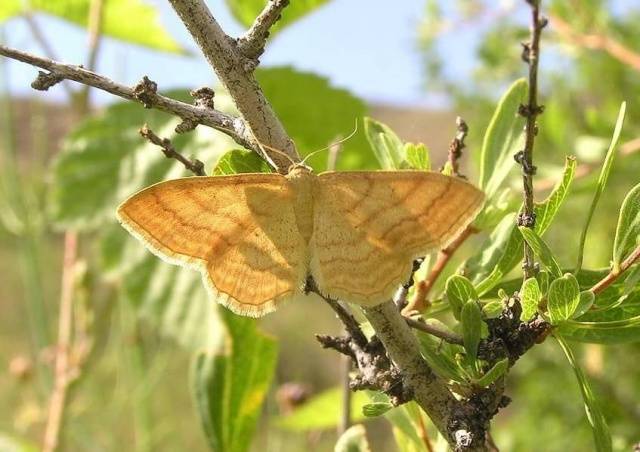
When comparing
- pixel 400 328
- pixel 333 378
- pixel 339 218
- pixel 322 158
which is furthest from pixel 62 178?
pixel 333 378

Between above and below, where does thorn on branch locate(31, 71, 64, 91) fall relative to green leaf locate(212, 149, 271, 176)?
below

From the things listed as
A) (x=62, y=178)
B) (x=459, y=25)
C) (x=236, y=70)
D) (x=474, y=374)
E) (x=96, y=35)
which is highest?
(x=459, y=25)

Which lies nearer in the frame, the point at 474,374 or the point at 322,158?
the point at 474,374

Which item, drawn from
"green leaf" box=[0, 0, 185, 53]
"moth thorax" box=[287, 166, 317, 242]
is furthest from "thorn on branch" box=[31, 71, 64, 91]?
"green leaf" box=[0, 0, 185, 53]

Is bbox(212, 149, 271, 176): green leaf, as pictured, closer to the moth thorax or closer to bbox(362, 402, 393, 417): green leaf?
the moth thorax

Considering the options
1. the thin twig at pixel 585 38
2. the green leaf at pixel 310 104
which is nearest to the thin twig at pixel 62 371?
the green leaf at pixel 310 104

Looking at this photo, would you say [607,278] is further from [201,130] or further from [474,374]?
[201,130]

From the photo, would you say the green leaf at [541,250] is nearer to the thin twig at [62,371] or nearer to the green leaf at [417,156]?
the green leaf at [417,156]

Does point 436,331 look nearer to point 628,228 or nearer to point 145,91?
point 628,228
